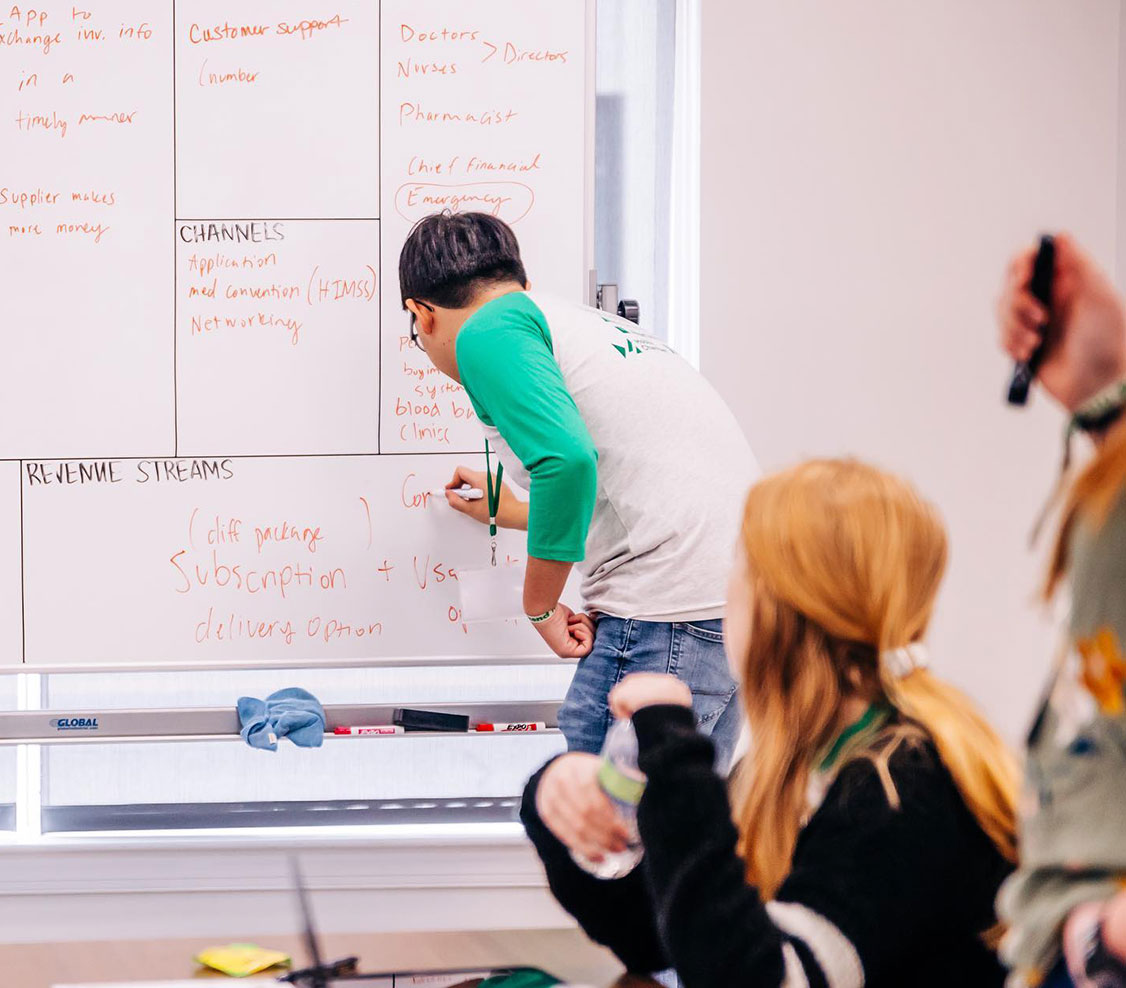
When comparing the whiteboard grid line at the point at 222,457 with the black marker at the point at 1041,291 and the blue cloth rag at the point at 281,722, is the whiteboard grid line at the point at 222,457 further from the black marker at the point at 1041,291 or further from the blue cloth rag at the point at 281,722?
the black marker at the point at 1041,291

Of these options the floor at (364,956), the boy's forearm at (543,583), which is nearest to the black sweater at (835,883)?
the floor at (364,956)

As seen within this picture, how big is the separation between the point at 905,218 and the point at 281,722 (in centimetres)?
165

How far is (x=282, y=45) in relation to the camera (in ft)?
7.27

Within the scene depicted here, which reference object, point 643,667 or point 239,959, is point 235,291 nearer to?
point 643,667

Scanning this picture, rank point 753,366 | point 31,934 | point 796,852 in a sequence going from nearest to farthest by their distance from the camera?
point 796,852
point 31,934
point 753,366

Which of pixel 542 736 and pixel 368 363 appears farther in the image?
pixel 542 736

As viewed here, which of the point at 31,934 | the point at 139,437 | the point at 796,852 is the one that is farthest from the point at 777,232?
the point at 31,934

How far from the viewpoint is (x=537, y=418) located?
1.68 metres

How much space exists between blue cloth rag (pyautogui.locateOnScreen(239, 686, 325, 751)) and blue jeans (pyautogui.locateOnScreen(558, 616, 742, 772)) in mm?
607

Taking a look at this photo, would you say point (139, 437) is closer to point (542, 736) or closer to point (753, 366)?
point (542, 736)

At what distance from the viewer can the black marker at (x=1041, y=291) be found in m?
0.69

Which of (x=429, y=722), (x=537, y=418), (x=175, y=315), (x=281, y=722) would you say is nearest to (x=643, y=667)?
(x=537, y=418)

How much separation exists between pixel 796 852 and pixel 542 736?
1546 mm

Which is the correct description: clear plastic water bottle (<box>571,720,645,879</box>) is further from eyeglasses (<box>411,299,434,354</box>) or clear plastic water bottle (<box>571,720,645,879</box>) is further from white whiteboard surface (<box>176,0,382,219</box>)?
white whiteboard surface (<box>176,0,382,219</box>)
